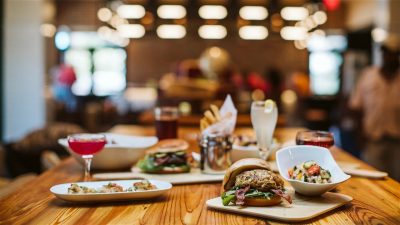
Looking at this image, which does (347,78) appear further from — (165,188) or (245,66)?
(165,188)

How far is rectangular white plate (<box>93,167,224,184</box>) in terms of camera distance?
228cm

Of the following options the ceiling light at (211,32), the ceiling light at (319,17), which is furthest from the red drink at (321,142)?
the ceiling light at (211,32)

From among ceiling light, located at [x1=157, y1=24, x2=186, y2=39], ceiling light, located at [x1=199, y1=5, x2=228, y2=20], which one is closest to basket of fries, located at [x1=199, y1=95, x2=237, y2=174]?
ceiling light, located at [x1=199, y1=5, x2=228, y2=20]

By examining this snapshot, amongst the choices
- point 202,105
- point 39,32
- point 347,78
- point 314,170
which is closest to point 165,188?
point 314,170

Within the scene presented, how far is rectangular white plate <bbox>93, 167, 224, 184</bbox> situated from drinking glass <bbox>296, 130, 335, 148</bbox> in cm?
39

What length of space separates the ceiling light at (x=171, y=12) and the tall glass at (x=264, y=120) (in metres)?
7.58

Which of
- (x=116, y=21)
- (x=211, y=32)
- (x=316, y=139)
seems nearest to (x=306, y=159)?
(x=316, y=139)

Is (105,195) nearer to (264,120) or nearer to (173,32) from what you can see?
(264,120)

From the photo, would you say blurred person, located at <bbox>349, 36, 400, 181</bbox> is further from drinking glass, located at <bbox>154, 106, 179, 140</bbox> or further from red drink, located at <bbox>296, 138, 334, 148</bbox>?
red drink, located at <bbox>296, 138, 334, 148</bbox>

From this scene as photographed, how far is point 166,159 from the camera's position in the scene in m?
2.44

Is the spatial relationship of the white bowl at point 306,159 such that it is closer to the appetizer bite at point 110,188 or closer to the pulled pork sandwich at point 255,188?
the pulled pork sandwich at point 255,188

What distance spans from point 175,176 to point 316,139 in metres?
0.64

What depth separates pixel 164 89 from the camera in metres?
6.29

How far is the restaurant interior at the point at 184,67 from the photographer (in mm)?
5914
